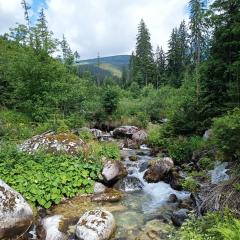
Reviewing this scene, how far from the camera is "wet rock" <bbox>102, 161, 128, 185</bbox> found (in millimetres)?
11746

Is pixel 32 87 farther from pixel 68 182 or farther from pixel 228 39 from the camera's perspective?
pixel 228 39

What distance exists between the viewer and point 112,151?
13.7 meters

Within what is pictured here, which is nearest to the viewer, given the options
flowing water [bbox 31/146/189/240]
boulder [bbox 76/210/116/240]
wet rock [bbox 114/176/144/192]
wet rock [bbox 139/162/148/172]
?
boulder [bbox 76/210/116/240]

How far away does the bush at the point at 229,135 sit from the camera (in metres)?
7.68

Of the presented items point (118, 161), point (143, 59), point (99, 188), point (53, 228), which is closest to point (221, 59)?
point (118, 161)

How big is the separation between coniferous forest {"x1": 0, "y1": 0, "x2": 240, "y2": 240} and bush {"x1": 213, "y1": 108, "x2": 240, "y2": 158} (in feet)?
0.12

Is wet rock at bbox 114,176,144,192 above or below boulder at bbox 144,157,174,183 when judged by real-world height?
below

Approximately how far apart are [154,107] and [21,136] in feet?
58.2

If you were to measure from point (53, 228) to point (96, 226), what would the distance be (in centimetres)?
126

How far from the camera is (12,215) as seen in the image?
7914 millimetres

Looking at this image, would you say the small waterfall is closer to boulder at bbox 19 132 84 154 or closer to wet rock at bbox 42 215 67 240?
wet rock at bbox 42 215 67 240

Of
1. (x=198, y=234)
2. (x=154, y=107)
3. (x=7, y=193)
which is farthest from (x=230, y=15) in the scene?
(x=154, y=107)

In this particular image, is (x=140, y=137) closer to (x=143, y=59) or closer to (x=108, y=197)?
(x=108, y=197)

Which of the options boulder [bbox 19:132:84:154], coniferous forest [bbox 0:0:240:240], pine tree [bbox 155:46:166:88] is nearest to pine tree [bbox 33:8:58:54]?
coniferous forest [bbox 0:0:240:240]
